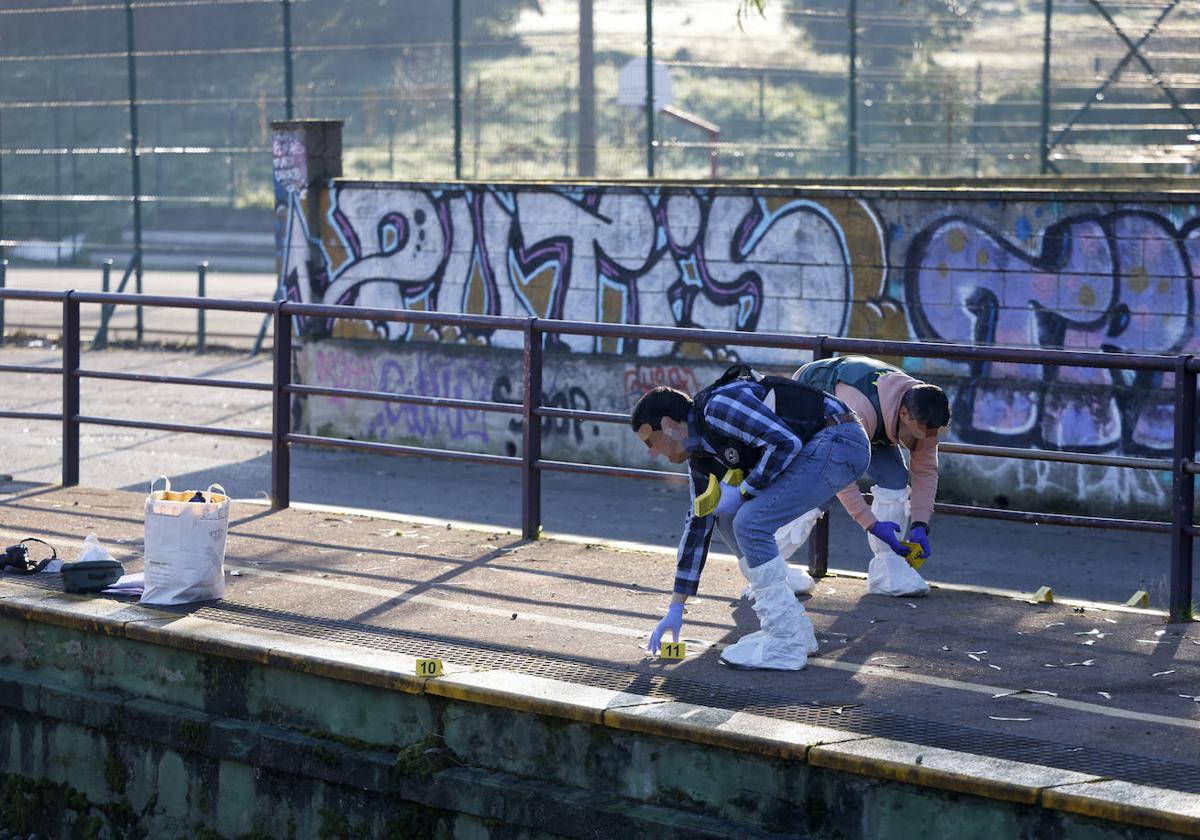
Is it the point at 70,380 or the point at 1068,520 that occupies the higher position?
the point at 70,380

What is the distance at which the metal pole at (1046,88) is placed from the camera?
63.5 ft

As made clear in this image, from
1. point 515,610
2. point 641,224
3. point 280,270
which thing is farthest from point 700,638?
point 280,270

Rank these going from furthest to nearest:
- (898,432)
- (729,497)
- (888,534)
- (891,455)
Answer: (891,455) → (898,432) → (888,534) → (729,497)

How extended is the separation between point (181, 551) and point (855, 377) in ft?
9.89

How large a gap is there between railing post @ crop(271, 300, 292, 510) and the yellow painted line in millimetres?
1538

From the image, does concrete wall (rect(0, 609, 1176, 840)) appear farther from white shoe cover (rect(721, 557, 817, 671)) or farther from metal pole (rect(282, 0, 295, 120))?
metal pole (rect(282, 0, 295, 120))

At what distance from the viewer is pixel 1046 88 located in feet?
63.8

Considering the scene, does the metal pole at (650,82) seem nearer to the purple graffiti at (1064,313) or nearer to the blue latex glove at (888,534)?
the purple graffiti at (1064,313)

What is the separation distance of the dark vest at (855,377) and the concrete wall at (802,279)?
4.73 metres

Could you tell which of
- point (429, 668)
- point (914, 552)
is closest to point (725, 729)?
point (429, 668)

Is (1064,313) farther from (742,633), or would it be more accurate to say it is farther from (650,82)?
(650,82)

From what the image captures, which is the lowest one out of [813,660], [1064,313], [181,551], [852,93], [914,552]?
[813,660]

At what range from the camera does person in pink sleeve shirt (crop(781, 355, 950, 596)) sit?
6871 mm

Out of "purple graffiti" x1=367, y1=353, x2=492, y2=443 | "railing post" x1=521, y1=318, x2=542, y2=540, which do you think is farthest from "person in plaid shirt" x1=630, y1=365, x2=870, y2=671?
"purple graffiti" x1=367, y1=353, x2=492, y2=443
